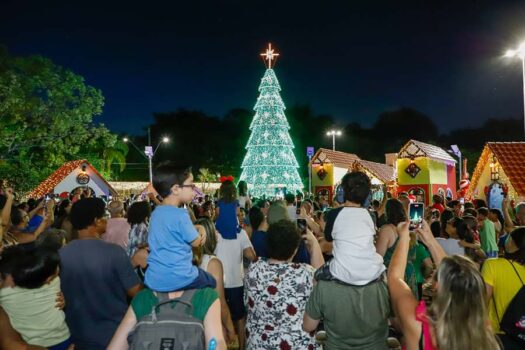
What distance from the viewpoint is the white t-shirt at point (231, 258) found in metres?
5.75

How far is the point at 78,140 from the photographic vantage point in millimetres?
22688

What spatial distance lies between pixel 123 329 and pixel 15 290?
110cm

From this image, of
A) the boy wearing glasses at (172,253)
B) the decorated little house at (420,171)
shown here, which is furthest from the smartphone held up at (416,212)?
the decorated little house at (420,171)

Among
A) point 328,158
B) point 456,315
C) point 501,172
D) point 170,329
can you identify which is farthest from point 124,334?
point 328,158

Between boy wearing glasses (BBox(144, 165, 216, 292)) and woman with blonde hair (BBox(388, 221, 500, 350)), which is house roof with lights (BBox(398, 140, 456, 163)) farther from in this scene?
boy wearing glasses (BBox(144, 165, 216, 292))

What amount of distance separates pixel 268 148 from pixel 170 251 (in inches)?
1149

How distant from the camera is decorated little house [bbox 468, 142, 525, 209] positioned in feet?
56.8

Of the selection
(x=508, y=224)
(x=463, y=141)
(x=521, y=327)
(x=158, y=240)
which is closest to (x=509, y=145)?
(x=508, y=224)

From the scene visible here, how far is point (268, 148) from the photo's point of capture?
3180 centimetres

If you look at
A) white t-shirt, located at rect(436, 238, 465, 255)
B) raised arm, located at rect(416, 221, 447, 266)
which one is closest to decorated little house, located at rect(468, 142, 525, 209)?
white t-shirt, located at rect(436, 238, 465, 255)

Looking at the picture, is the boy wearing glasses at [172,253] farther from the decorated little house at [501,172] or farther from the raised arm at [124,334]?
the decorated little house at [501,172]

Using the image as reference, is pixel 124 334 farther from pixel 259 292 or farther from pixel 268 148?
pixel 268 148

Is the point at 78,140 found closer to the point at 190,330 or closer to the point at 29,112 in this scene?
the point at 29,112

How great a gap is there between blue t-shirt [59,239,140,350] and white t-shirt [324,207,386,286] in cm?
173
